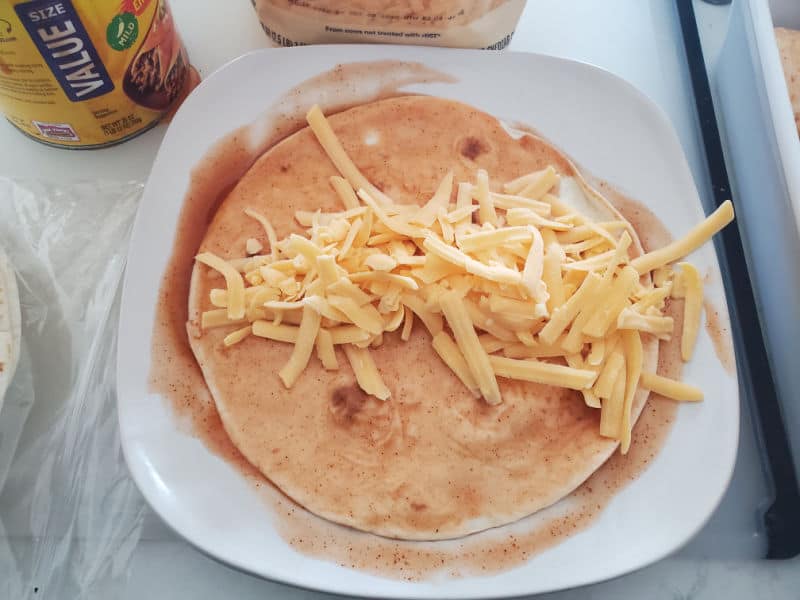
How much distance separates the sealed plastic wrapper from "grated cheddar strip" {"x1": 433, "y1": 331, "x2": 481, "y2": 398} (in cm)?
53

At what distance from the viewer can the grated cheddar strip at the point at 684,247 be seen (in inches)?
40.3

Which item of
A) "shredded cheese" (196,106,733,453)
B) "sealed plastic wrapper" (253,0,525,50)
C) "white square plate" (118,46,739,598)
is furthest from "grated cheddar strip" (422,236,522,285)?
"sealed plastic wrapper" (253,0,525,50)

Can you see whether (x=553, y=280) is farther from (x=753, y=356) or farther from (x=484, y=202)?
(x=753, y=356)

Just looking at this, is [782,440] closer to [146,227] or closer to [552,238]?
[552,238]

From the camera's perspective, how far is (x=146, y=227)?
1021 mm

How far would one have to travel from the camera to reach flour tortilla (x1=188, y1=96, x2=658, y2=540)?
928mm

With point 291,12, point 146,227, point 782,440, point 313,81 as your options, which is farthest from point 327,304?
point 782,440

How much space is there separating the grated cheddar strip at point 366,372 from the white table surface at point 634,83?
311mm

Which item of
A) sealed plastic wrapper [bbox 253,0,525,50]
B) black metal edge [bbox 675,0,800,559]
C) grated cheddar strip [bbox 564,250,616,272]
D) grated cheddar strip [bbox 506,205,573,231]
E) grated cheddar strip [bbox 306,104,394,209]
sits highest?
sealed plastic wrapper [bbox 253,0,525,50]

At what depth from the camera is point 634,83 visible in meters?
1.33

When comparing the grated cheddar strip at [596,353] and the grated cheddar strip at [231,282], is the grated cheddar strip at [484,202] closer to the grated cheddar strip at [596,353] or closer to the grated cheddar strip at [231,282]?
the grated cheddar strip at [596,353]

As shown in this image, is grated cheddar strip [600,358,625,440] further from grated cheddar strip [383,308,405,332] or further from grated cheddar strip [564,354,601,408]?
grated cheddar strip [383,308,405,332]

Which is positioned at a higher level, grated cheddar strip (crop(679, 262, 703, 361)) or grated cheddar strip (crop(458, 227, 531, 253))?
grated cheddar strip (crop(458, 227, 531, 253))

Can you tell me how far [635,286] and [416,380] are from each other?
0.34 meters
